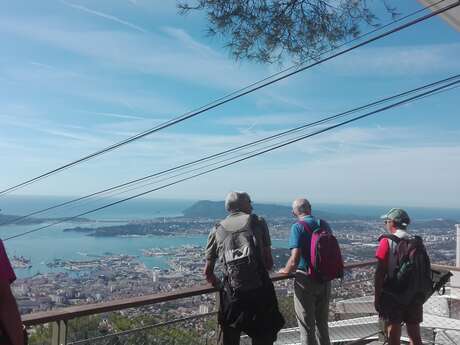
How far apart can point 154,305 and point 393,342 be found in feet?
6.12

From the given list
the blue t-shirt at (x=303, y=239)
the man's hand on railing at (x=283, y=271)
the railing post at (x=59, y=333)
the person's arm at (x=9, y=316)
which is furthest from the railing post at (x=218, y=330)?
the person's arm at (x=9, y=316)

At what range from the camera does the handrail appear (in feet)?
8.04

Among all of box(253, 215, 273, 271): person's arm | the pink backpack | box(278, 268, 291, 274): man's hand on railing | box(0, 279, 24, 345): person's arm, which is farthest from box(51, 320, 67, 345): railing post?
the pink backpack

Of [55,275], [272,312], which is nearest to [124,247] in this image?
[55,275]

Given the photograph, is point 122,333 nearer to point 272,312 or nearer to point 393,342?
point 272,312

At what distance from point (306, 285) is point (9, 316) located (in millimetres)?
2384

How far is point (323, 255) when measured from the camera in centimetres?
353

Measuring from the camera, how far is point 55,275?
931 cm

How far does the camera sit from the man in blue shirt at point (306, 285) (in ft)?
11.7

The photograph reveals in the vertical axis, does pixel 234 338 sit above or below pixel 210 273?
below

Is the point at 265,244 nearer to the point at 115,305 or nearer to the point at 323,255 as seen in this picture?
the point at 323,255

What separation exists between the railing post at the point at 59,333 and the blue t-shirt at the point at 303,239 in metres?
1.69

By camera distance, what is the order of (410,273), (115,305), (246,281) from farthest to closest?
(410,273) → (246,281) → (115,305)

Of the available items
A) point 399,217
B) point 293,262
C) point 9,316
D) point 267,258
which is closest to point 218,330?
point 267,258
